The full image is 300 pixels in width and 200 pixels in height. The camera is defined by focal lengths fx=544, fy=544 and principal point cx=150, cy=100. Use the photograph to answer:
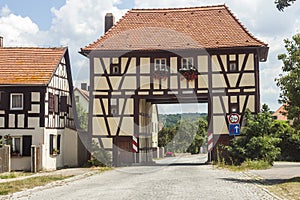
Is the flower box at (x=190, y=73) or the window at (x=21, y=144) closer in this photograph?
the window at (x=21, y=144)

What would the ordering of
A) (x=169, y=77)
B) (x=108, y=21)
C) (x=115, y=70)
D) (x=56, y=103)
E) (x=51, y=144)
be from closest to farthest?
(x=51, y=144)
(x=56, y=103)
(x=169, y=77)
(x=115, y=70)
(x=108, y=21)

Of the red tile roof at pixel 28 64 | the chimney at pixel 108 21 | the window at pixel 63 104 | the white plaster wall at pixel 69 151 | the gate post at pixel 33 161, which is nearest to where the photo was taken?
the gate post at pixel 33 161

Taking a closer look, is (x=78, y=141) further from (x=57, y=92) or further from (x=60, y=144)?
(x=57, y=92)

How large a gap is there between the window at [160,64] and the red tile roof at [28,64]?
18.9 feet

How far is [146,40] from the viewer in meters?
34.5

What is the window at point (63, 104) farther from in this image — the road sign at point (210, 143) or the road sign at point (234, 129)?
the road sign at point (234, 129)

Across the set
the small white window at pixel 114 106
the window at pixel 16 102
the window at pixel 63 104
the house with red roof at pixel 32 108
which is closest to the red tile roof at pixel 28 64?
the house with red roof at pixel 32 108

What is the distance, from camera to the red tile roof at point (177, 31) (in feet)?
110

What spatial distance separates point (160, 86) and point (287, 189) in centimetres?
1770

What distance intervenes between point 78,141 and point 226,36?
1137cm

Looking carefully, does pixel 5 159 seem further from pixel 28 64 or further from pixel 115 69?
pixel 115 69

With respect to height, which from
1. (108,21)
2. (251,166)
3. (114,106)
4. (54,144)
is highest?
(108,21)

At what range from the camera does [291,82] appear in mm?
19031

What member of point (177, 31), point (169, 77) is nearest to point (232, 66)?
point (169, 77)
